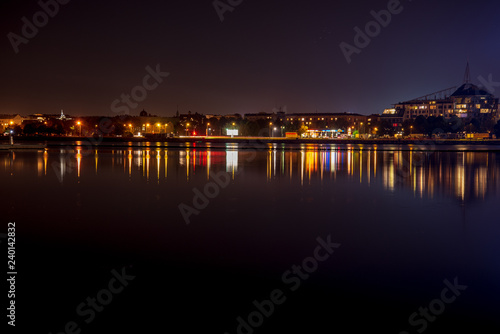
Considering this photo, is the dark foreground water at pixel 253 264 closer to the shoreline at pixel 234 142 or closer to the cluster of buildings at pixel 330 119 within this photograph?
the shoreline at pixel 234 142

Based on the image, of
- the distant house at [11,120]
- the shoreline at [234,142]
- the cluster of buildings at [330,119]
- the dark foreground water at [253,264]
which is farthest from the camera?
the distant house at [11,120]

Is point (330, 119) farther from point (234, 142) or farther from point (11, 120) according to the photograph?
point (11, 120)

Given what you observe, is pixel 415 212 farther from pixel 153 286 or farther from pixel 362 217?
pixel 153 286

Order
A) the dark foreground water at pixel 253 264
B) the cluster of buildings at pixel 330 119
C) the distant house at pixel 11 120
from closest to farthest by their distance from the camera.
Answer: the dark foreground water at pixel 253 264 < the cluster of buildings at pixel 330 119 < the distant house at pixel 11 120

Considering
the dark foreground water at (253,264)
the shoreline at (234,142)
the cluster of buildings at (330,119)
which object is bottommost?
the dark foreground water at (253,264)

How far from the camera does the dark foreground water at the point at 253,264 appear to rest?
4.93 metres

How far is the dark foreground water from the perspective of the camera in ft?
16.2

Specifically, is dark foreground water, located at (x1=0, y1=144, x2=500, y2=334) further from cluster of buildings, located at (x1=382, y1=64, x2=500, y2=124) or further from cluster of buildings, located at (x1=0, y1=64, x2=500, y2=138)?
cluster of buildings, located at (x1=382, y1=64, x2=500, y2=124)

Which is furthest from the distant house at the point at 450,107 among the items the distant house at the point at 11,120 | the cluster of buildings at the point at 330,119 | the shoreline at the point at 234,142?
the distant house at the point at 11,120

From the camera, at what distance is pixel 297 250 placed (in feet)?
24.7

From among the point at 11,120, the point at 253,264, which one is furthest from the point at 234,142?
the point at 11,120

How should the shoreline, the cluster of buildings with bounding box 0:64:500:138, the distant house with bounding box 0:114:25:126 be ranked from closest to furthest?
the shoreline
the cluster of buildings with bounding box 0:64:500:138
the distant house with bounding box 0:114:25:126

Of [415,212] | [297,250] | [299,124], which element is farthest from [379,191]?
[299,124]

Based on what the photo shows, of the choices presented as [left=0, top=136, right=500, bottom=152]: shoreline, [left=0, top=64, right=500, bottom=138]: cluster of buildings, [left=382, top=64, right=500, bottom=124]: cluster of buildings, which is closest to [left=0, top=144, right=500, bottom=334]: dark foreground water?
[left=0, top=136, right=500, bottom=152]: shoreline
